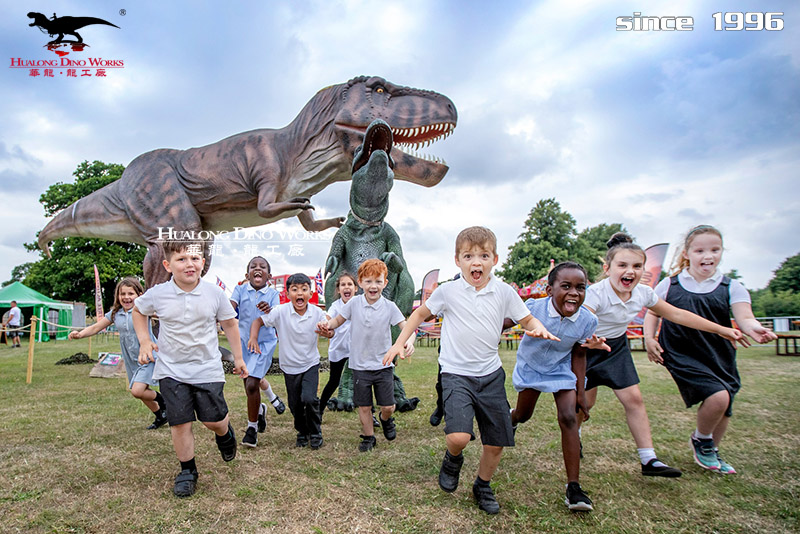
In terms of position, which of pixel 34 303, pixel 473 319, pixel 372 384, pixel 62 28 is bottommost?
pixel 372 384

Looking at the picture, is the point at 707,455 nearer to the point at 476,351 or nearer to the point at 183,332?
the point at 476,351

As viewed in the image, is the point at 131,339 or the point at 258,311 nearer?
the point at 258,311

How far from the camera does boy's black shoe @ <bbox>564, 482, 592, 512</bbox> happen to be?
2.26 meters

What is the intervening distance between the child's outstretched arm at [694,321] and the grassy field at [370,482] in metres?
0.83

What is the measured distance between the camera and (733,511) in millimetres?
2297

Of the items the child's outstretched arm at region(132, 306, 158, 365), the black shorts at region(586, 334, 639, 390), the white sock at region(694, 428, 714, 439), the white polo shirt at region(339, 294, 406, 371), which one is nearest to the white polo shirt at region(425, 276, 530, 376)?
the black shorts at region(586, 334, 639, 390)

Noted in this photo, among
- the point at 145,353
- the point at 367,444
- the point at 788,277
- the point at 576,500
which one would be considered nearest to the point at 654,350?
the point at 576,500

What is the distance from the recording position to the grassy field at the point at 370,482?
2.19 m

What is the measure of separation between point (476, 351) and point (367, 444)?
1.37 m

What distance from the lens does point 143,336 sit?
274 cm

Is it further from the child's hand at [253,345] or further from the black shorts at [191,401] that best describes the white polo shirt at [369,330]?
the black shorts at [191,401]

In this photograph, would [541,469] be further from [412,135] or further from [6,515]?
[412,135]

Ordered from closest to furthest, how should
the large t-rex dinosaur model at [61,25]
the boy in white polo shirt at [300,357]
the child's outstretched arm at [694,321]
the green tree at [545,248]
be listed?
1. the child's outstretched arm at [694,321]
2. the boy in white polo shirt at [300,357]
3. the large t-rex dinosaur model at [61,25]
4. the green tree at [545,248]

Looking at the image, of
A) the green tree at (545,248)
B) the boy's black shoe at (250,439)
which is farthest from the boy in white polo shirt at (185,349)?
the green tree at (545,248)
